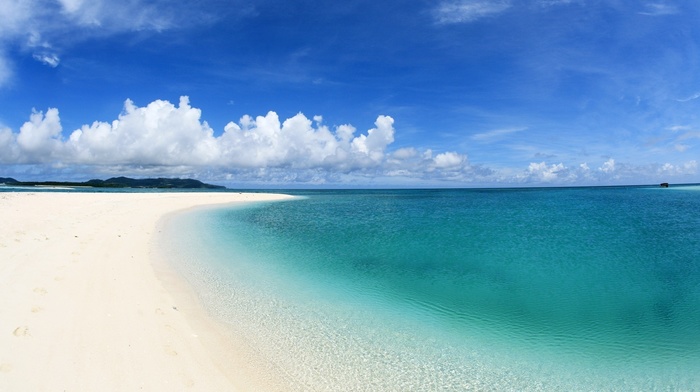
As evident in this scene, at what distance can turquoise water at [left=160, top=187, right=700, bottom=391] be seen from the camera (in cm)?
733

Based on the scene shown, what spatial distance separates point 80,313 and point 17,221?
19058 mm

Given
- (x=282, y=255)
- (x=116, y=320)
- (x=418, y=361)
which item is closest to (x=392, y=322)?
(x=418, y=361)

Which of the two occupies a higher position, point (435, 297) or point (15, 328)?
point (15, 328)

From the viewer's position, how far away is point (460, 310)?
36.0 ft

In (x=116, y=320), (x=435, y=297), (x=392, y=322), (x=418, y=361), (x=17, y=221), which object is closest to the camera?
(x=418, y=361)

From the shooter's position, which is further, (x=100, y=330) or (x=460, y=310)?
(x=460, y=310)

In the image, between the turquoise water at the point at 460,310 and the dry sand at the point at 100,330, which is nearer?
the dry sand at the point at 100,330

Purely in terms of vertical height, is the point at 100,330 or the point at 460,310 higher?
the point at 100,330

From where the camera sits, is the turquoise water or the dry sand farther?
the turquoise water

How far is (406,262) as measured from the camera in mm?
17500

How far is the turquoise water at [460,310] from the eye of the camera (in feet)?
24.0

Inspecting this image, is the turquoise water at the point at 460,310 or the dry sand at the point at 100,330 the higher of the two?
the dry sand at the point at 100,330

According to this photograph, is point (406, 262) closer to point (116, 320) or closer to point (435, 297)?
point (435, 297)

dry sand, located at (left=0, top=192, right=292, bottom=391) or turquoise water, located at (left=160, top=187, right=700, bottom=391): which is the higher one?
dry sand, located at (left=0, top=192, right=292, bottom=391)
